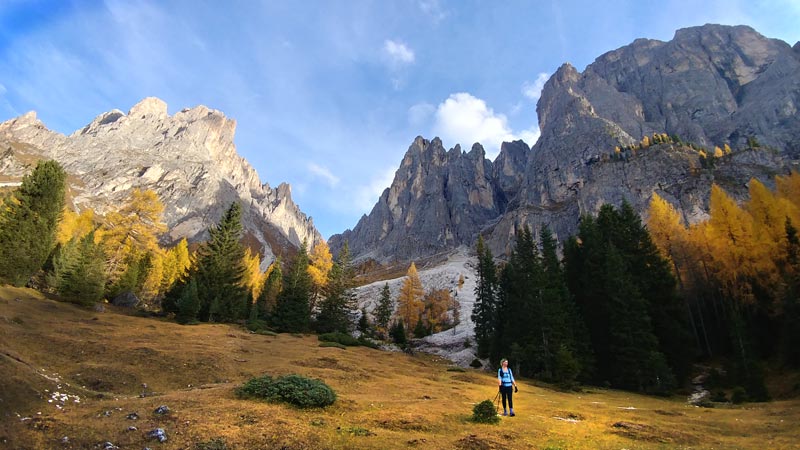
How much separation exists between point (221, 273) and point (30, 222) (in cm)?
1765

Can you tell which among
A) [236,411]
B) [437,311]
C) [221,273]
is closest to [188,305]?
[221,273]

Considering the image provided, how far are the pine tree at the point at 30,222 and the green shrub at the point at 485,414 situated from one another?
119 feet

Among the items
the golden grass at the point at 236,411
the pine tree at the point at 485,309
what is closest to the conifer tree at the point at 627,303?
the golden grass at the point at 236,411

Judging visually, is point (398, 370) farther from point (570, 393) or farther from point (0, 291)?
point (0, 291)

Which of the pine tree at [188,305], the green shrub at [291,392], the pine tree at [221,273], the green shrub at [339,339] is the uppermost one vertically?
the pine tree at [221,273]

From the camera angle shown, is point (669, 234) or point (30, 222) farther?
point (669, 234)

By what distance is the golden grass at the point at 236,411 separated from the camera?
346 inches

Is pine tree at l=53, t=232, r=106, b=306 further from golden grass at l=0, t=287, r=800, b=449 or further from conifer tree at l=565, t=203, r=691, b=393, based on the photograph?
conifer tree at l=565, t=203, r=691, b=393

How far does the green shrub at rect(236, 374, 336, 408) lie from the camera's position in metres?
12.7

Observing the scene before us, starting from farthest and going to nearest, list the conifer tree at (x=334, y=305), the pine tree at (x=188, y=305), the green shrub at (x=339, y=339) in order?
the conifer tree at (x=334, y=305)
the green shrub at (x=339, y=339)
the pine tree at (x=188, y=305)

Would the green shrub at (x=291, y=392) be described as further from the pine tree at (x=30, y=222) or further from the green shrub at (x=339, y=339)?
the pine tree at (x=30, y=222)

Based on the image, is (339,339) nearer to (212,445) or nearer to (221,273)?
(221,273)

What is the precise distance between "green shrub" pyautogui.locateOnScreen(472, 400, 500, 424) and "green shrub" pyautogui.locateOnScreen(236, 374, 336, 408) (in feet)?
16.1

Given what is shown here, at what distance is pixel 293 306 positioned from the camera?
4844 centimetres
